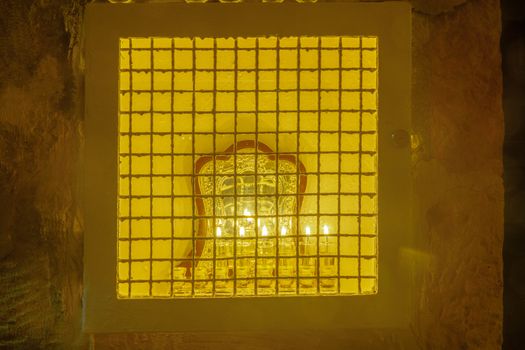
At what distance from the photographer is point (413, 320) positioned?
1819 millimetres

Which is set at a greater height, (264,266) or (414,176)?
(414,176)

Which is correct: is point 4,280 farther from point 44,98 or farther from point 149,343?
point 44,98

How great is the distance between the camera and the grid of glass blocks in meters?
1.77

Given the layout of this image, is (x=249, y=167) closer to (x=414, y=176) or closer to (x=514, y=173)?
(x=414, y=176)

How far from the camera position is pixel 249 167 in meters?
2.09

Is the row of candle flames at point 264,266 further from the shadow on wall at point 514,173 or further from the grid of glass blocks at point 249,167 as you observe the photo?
the shadow on wall at point 514,173

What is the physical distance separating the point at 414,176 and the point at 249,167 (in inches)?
28.2

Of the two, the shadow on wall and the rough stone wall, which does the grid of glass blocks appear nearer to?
the rough stone wall

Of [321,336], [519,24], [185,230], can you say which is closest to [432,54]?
[519,24]

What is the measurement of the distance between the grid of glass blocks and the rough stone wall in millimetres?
190

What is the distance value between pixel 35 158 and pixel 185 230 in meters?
0.76

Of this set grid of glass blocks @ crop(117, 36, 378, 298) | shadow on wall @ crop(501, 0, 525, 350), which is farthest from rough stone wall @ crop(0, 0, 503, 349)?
grid of glass blocks @ crop(117, 36, 378, 298)

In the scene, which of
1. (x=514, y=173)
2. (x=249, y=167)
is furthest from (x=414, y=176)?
(x=249, y=167)

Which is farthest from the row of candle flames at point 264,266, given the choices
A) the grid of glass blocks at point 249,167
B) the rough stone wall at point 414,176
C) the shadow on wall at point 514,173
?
the shadow on wall at point 514,173
